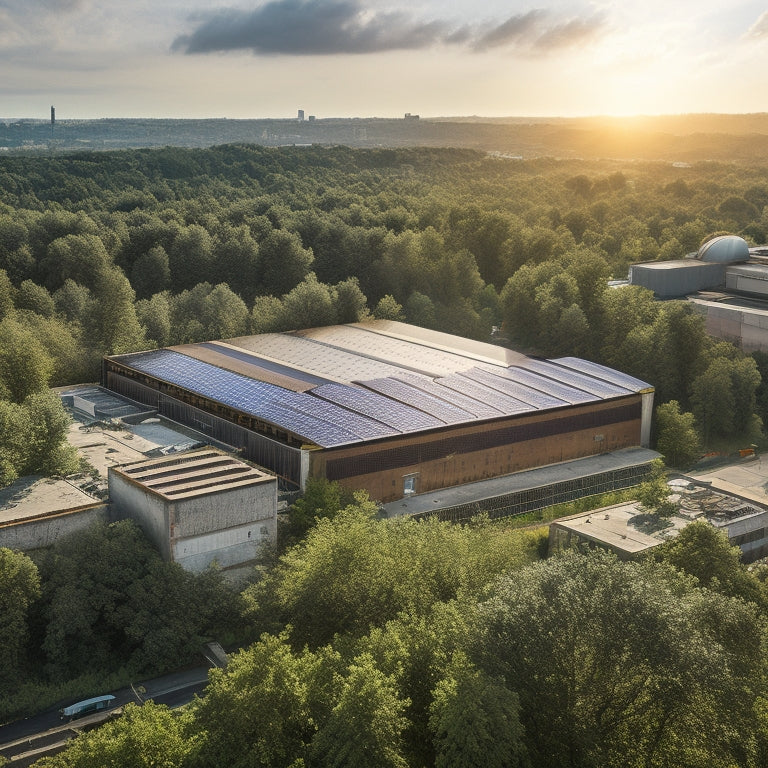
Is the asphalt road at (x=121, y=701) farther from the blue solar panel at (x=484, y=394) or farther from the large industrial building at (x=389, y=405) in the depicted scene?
the blue solar panel at (x=484, y=394)

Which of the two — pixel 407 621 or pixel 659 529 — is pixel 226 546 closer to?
pixel 407 621

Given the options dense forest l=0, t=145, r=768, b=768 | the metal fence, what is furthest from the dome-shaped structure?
the metal fence

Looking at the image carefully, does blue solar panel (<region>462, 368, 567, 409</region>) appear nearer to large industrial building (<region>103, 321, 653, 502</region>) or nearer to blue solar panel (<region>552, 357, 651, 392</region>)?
large industrial building (<region>103, 321, 653, 502</region>)

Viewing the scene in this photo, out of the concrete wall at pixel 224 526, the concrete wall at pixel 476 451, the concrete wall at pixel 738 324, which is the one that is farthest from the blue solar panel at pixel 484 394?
the concrete wall at pixel 738 324

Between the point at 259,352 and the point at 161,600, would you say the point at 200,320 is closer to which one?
the point at 259,352

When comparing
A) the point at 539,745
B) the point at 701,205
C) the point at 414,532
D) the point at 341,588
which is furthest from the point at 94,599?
the point at 701,205

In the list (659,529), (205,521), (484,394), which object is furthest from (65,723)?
(484,394)
